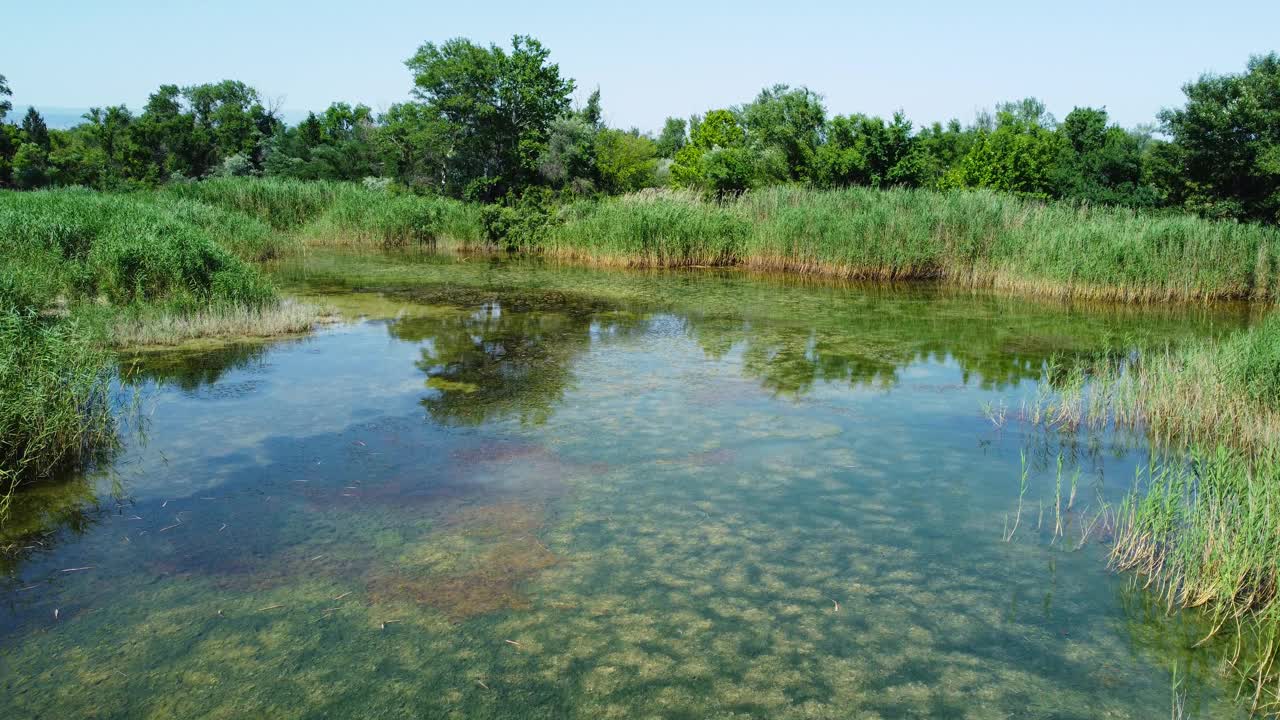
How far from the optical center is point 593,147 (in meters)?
30.9

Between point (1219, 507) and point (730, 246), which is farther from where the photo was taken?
point (730, 246)

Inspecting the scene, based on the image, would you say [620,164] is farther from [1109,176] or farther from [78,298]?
[78,298]

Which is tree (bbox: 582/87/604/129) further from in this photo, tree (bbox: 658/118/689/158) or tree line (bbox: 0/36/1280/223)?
tree (bbox: 658/118/689/158)

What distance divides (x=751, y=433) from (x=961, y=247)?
11.0 meters

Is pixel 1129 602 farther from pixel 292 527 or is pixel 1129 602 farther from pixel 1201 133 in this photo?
pixel 1201 133

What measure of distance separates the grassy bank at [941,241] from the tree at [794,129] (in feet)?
21.7

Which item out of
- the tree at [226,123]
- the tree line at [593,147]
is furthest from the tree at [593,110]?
the tree at [226,123]

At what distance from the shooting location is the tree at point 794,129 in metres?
26.6

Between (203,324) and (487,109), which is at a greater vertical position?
(487,109)

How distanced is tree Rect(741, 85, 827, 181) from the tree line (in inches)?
2.6

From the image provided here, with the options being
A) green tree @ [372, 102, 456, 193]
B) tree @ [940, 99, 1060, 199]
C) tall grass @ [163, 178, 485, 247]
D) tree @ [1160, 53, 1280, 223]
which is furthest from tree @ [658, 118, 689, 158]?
tree @ [1160, 53, 1280, 223]

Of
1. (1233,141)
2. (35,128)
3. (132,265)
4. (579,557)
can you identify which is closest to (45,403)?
(579,557)

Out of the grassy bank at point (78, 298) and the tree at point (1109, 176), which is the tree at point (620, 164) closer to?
the tree at point (1109, 176)

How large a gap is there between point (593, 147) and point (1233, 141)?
65.1 ft
